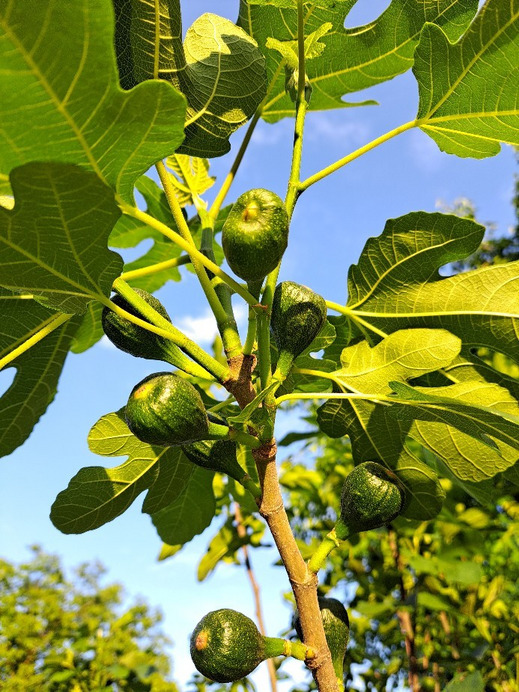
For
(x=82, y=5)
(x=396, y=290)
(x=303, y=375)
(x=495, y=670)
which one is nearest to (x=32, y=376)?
(x=303, y=375)

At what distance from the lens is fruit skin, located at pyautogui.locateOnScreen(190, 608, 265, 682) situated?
114 cm

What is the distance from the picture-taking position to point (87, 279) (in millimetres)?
1087

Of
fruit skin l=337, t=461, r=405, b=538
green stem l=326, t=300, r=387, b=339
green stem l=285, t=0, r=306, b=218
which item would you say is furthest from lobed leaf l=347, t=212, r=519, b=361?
fruit skin l=337, t=461, r=405, b=538

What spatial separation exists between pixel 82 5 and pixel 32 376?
1158mm

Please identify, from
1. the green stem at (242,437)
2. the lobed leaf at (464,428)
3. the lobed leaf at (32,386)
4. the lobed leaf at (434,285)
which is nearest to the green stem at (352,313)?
the lobed leaf at (434,285)

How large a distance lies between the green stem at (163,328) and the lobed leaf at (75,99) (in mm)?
220

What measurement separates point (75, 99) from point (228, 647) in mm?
943

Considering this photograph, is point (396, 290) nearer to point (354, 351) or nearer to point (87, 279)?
point (354, 351)

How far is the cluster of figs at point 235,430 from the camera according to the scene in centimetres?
105

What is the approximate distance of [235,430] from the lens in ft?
3.84

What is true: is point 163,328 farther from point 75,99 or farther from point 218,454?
point 75,99

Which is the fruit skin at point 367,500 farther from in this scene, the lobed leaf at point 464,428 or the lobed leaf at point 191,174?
the lobed leaf at point 191,174

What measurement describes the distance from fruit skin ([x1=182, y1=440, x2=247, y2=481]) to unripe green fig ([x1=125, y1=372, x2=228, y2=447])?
0.12 meters

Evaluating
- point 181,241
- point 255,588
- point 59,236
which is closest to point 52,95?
point 59,236
